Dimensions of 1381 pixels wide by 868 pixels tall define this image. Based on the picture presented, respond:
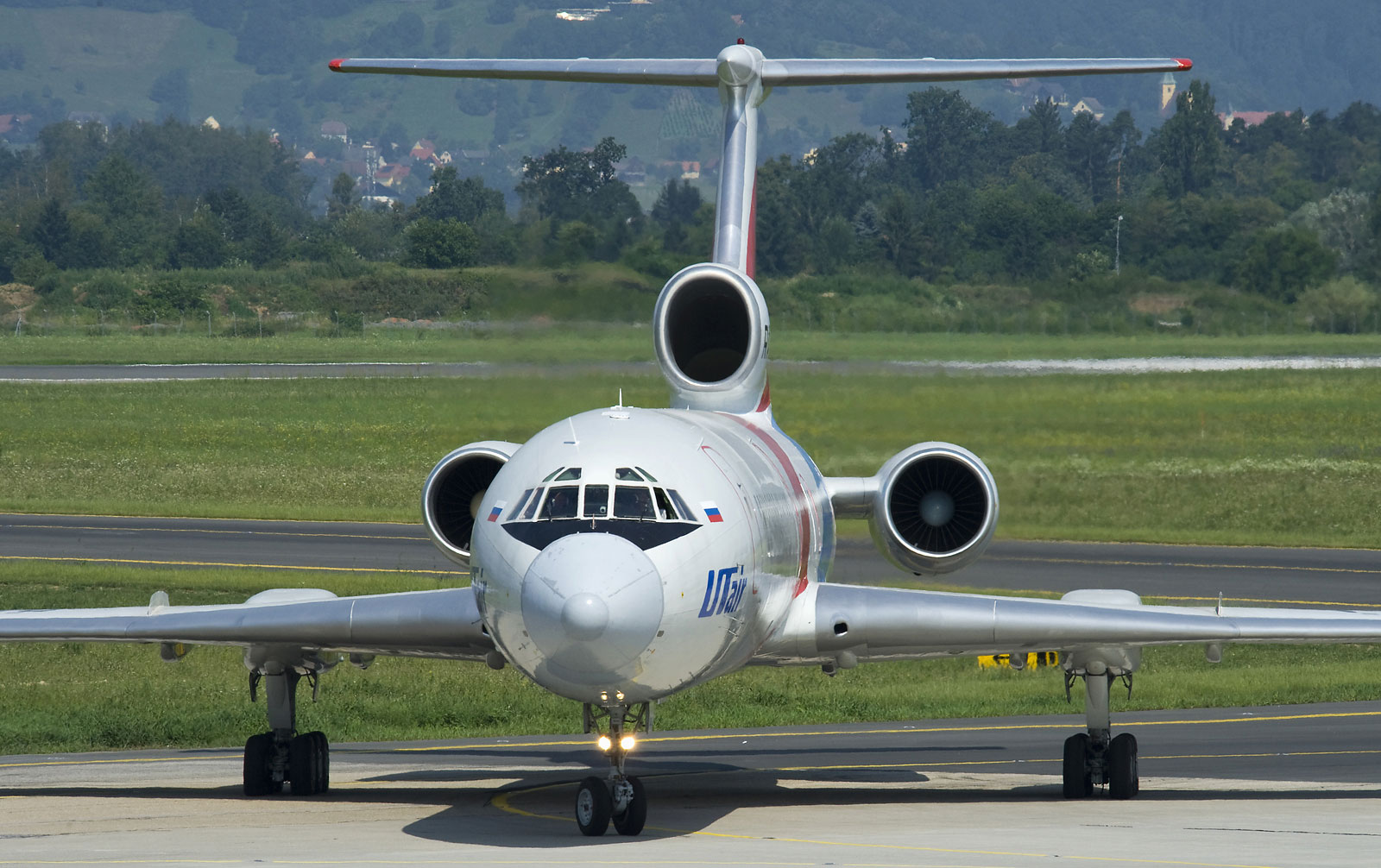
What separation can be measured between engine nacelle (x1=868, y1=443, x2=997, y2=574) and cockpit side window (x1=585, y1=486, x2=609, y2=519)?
6.09 meters

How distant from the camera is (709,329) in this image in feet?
69.5

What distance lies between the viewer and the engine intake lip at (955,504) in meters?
19.8

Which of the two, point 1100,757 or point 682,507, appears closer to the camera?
point 682,507

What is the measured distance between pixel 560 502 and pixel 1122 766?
7090 millimetres

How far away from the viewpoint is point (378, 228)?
7181cm

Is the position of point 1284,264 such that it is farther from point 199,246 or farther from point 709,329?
point 199,246

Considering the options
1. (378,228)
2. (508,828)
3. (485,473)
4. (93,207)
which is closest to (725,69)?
(485,473)

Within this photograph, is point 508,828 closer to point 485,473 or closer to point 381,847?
point 381,847

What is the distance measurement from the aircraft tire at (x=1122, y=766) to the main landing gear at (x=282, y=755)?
7611 mm

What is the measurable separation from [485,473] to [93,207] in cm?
13285

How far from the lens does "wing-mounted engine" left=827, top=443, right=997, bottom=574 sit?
1986 cm

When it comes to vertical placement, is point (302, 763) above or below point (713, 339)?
below

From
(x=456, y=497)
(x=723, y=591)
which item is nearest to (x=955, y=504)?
(x=456, y=497)

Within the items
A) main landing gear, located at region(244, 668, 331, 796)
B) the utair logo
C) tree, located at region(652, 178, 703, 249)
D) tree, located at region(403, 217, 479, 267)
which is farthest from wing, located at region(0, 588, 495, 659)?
tree, located at region(652, 178, 703, 249)
